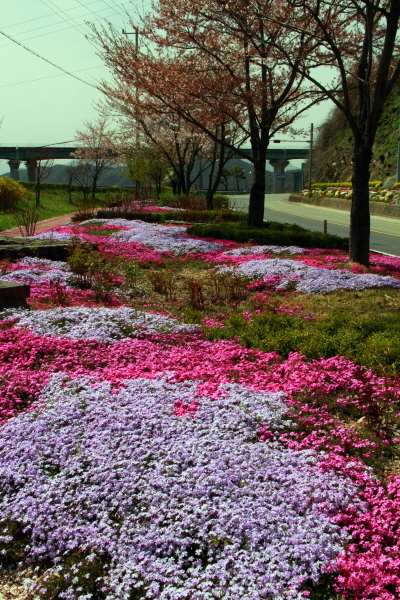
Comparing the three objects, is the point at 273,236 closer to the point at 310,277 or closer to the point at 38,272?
the point at 310,277

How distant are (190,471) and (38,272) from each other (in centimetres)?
775

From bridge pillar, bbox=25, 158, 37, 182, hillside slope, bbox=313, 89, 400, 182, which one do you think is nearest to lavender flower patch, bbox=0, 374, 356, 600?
bridge pillar, bbox=25, 158, 37, 182

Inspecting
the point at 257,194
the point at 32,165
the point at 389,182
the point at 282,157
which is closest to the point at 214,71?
the point at 257,194

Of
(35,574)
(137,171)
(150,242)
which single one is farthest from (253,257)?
(137,171)

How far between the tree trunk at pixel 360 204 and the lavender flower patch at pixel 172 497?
791cm

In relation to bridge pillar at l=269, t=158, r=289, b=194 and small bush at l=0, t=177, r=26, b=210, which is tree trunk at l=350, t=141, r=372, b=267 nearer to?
small bush at l=0, t=177, r=26, b=210

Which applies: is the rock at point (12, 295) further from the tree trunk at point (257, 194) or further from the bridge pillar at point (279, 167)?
the bridge pillar at point (279, 167)

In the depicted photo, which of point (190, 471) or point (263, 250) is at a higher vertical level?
point (263, 250)

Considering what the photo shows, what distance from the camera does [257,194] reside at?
18.7 meters

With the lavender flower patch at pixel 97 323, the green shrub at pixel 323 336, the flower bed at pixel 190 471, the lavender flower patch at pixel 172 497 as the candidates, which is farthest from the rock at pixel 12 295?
the lavender flower patch at pixel 172 497

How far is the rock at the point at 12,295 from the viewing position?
7.58 meters

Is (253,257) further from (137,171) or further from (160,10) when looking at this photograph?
(137,171)

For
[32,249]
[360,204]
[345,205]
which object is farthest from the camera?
[345,205]

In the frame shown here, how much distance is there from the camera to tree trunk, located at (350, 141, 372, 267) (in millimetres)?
11312
